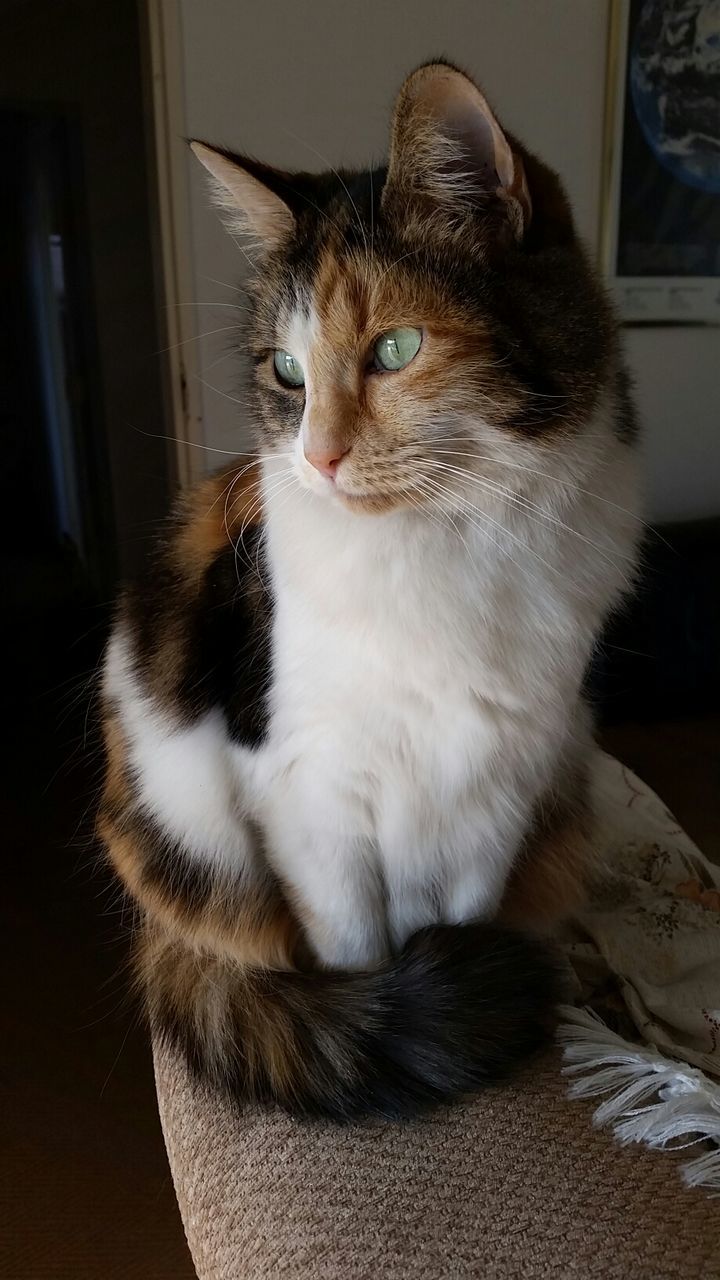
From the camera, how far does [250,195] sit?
797 millimetres

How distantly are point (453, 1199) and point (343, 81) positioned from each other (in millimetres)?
1801

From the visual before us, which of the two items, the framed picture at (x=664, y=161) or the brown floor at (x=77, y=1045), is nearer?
the brown floor at (x=77, y=1045)

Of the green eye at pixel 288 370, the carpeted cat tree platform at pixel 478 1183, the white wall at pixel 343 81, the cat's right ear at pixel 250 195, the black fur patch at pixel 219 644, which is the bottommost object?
the carpeted cat tree platform at pixel 478 1183

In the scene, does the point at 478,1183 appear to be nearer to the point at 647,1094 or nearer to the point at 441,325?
the point at 647,1094

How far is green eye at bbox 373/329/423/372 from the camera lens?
2.25 feet

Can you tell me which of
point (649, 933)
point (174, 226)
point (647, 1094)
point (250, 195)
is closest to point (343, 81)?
point (174, 226)

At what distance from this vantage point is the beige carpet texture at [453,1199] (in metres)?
0.64

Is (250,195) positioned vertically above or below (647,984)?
above

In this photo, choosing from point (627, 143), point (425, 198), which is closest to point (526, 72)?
point (627, 143)

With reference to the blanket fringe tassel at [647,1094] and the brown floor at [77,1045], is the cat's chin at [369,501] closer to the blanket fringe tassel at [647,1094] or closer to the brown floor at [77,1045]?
the blanket fringe tassel at [647,1094]

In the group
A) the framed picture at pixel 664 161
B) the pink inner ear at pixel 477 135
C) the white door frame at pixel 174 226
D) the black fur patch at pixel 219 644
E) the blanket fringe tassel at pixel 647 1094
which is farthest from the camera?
the framed picture at pixel 664 161

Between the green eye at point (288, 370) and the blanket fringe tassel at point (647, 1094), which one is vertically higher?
the green eye at point (288, 370)

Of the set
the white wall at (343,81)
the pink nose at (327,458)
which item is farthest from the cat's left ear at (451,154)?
the white wall at (343,81)

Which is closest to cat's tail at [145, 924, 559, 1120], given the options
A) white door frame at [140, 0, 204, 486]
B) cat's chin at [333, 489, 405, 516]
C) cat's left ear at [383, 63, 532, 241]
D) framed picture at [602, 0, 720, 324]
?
cat's chin at [333, 489, 405, 516]
